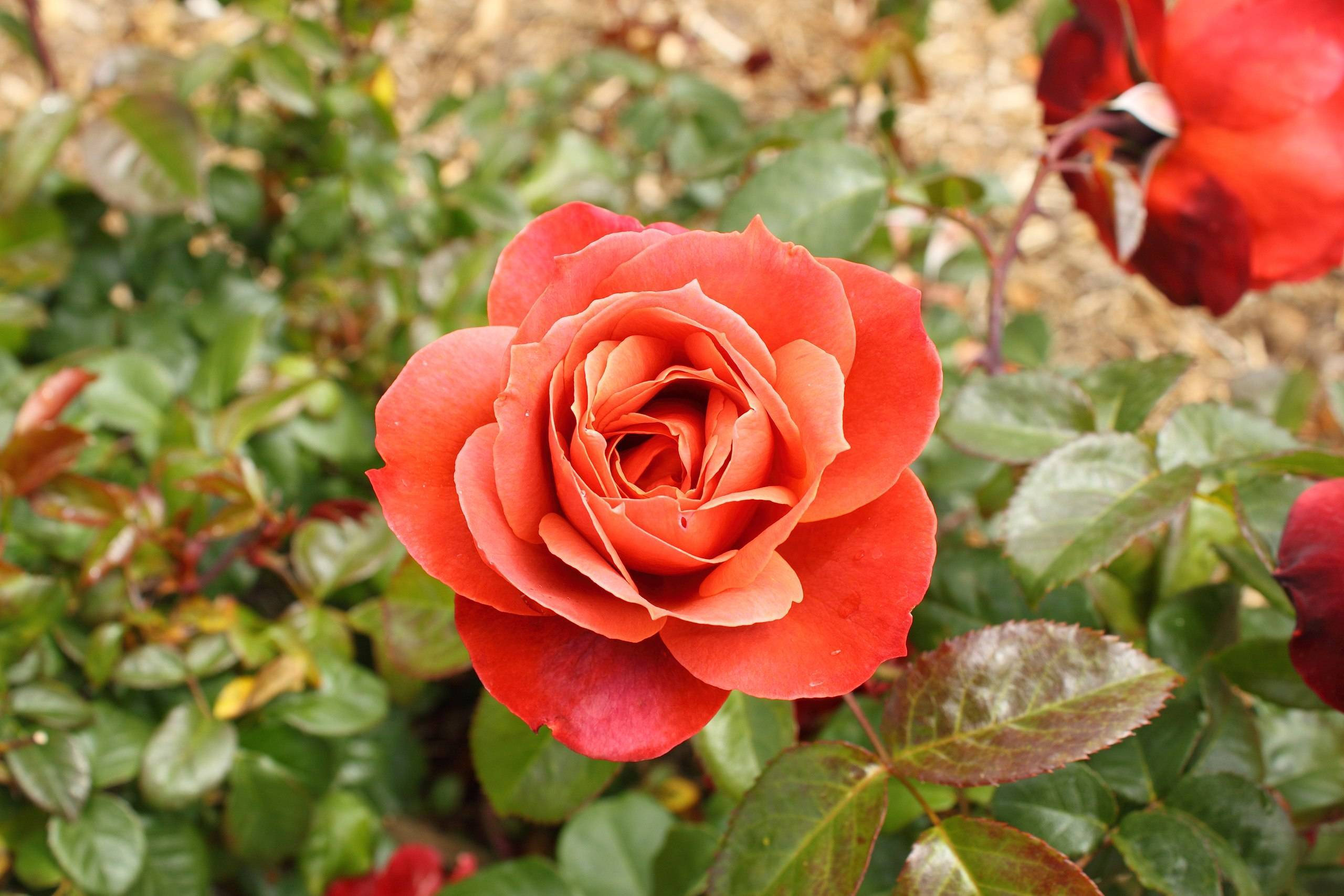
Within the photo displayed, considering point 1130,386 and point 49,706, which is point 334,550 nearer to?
point 49,706

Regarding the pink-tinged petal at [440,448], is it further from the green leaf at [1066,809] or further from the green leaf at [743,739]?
the green leaf at [1066,809]

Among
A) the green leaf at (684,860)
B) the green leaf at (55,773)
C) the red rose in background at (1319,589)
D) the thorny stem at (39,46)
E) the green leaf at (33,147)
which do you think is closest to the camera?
the red rose in background at (1319,589)

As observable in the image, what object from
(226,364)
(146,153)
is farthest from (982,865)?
(146,153)

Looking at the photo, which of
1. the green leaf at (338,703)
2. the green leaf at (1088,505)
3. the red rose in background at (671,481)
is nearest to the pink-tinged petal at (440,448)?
the red rose in background at (671,481)

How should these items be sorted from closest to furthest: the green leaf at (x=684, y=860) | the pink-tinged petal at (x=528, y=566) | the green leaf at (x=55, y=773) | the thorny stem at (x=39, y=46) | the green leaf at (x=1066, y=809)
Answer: the pink-tinged petal at (x=528, y=566), the green leaf at (x=1066, y=809), the green leaf at (x=55, y=773), the green leaf at (x=684, y=860), the thorny stem at (x=39, y=46)

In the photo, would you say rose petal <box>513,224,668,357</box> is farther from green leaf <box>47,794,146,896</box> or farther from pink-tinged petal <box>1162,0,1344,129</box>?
green leaf <box>47,794,146,896</box>

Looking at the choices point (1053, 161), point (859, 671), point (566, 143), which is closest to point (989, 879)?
point (859, 671)

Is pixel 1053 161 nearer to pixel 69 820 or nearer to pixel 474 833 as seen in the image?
pixel 69 820
